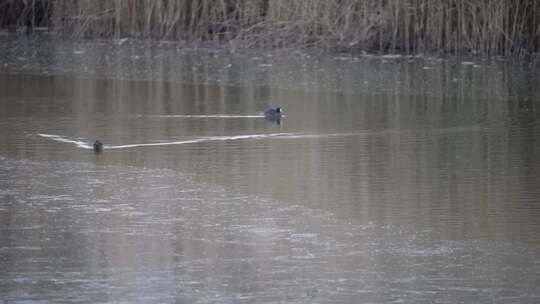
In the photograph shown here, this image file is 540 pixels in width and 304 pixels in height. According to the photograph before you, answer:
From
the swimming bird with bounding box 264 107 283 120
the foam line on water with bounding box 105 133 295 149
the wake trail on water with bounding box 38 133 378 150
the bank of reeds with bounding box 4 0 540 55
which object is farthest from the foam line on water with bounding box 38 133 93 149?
the bank of reeds with bounding box 4 0 540 55

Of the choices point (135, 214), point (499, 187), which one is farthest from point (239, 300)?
point (499, 187)

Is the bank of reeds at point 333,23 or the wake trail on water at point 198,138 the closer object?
the wake trail on water at point 198,138

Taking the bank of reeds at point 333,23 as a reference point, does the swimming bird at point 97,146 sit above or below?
below

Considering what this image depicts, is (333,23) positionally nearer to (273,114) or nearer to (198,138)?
(273,114)

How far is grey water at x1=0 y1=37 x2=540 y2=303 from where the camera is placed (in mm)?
6277

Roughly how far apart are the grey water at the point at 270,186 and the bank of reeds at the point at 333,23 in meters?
1.15

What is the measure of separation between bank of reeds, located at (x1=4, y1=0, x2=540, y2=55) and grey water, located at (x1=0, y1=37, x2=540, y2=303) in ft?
3.77

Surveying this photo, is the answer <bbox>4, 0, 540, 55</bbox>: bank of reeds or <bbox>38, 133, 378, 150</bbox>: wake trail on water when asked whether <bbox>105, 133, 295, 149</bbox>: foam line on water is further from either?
<bbox>4, 0, 540, 55</bbox>: bank of reeds

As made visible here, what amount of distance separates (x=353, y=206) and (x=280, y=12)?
9322mm

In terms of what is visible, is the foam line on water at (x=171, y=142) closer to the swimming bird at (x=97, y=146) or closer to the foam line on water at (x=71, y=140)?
the foam line on water at (x=71, y=140)

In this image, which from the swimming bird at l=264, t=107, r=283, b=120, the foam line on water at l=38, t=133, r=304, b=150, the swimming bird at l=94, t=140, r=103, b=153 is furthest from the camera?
the swimming bird at l=264, t=107, r=283, b=120

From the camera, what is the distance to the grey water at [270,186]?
6.28 meters

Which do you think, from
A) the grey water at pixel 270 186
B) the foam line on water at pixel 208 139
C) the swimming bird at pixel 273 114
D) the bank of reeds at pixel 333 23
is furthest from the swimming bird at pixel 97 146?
the bank of reeds at pixel 333 23

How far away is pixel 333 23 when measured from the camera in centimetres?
1667
